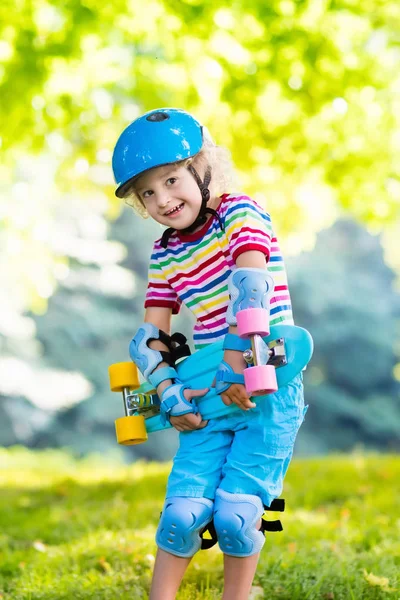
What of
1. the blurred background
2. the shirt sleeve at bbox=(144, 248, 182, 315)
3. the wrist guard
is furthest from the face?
the blurred background

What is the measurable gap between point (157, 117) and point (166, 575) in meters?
1.55

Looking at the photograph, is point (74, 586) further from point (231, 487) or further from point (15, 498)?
point (15, 498)

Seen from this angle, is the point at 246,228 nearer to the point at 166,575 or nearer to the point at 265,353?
the point at 265,353

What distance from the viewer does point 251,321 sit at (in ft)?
8.10

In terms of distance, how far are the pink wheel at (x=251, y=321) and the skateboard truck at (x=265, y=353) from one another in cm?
3

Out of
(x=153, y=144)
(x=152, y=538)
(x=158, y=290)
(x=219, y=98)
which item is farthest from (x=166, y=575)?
(x=219, y=98)

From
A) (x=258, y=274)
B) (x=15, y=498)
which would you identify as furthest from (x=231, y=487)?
(x=15, y=498)

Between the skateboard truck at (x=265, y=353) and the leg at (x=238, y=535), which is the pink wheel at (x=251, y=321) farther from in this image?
the leg at (x=238, y=535)

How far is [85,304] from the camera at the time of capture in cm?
1460

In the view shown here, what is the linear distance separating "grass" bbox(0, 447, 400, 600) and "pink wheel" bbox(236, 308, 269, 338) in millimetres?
1121

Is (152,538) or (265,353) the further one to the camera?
(152,538)

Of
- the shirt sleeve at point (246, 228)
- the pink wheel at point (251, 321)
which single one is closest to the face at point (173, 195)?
the shirt sleeve at point (246, 228)

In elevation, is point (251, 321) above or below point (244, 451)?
above

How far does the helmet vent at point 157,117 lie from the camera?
2734 millimetres
